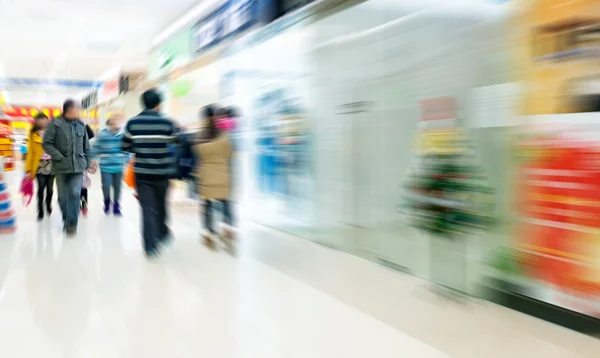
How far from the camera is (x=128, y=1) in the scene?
8234 mm

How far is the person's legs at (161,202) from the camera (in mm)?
4676

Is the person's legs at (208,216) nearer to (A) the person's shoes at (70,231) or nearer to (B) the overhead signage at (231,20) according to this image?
(A) the person's shoes at (70,231)

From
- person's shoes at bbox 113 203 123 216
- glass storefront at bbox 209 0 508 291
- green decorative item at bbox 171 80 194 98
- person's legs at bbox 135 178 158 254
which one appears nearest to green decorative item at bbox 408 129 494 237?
glass storefront at bbox 209 0 508 291

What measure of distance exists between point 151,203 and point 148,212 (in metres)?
0.08

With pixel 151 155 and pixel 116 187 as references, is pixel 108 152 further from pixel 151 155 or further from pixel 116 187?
pixel 151 155

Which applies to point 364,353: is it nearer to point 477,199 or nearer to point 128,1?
point 477,199

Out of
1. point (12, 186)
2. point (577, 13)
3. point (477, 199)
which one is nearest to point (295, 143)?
point (477, 199)

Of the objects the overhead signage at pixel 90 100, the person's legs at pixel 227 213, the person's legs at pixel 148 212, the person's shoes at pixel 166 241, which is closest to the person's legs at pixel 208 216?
the person's legs at pixel 227 213

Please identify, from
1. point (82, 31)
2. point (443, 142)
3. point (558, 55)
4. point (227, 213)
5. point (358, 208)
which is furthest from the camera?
point (82, 31)

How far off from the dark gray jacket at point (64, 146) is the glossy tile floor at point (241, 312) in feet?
3.26

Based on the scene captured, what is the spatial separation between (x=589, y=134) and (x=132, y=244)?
4209mm

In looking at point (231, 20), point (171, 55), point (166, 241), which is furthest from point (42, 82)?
point (166, 241)

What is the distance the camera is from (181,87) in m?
10.0

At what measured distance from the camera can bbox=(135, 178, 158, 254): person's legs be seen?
4.62 meters
